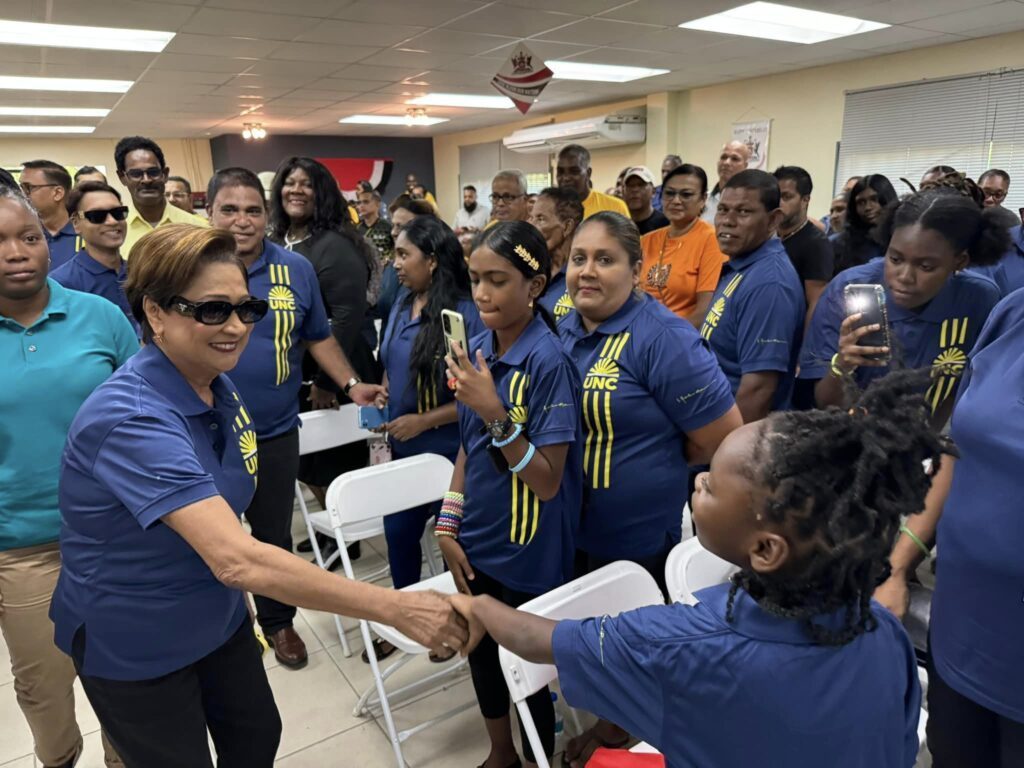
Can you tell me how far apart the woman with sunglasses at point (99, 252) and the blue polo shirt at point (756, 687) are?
2.39 metres

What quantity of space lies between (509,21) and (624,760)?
18.7 feet

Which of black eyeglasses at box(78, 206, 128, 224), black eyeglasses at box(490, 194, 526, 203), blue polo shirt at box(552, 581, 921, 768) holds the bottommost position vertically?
blue polo shirt at box(552, 581, 921, 768)

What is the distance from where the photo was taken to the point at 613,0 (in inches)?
197

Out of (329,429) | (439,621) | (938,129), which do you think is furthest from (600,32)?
(439,621)

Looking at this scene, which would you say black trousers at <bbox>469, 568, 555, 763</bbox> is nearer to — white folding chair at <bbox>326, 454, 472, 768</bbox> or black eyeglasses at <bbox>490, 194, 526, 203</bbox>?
white folding chair at <bbox>326, 454, 472, 768</bbox>

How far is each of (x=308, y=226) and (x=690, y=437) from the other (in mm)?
2311

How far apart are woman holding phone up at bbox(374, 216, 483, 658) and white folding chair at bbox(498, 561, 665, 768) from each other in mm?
1075

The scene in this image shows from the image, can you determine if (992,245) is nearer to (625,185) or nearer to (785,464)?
(785,464)

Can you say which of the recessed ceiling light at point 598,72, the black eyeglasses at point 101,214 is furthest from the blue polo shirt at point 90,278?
the recessed ceiling light at point 598,72

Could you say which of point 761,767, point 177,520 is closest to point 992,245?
point 761,767

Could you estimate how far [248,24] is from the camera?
5441 millimetres

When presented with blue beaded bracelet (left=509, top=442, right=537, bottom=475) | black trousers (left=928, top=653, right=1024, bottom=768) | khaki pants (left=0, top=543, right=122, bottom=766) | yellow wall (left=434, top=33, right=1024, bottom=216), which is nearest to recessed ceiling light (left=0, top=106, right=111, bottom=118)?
yellow wall (left=434, top=33, right=1024, bottom=216)

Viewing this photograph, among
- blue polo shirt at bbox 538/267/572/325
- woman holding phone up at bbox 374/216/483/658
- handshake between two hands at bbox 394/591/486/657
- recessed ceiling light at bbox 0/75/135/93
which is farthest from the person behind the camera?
recessed ceiling light at bbox 0/75/135/93

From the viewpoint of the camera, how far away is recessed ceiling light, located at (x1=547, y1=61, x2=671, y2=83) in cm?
757
